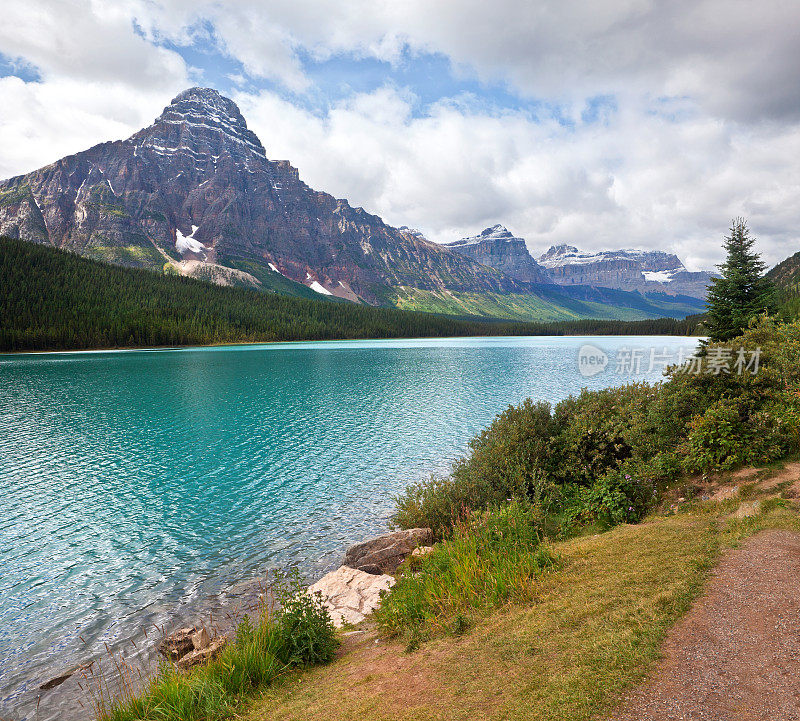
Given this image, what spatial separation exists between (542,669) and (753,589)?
14.5 feet

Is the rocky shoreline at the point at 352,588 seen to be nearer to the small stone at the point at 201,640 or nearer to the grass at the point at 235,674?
the small stone at the point at 201,640

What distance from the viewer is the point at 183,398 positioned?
190 feet

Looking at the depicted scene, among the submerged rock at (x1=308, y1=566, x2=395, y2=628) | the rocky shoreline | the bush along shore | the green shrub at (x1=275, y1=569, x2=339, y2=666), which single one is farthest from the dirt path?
the submerged rock at (x1=308, y1=566, x2=395, y2=628)

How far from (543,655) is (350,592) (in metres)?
8.06

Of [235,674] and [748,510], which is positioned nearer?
[235,674]

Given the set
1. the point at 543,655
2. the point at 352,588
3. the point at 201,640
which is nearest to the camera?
the point at 543,655

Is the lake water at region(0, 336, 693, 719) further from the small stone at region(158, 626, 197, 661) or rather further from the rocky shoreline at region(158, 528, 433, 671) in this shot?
the small stone at region(158, 626, 197, 661)

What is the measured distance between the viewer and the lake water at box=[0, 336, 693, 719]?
1391cm

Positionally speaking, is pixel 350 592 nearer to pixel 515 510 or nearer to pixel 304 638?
pixel 304 638

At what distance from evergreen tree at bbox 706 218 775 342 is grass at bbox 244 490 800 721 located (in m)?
42.8

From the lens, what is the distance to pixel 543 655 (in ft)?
21.8

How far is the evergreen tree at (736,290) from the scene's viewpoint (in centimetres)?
4375

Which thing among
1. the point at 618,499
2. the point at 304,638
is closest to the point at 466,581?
the point at 304,638

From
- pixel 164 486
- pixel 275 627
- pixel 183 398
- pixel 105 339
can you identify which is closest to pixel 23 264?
pixel 105 339
